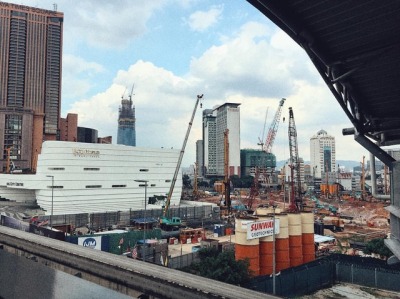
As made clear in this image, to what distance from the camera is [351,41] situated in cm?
1208

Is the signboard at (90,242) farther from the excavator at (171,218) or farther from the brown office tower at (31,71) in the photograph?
the brown office tower at (31,71)

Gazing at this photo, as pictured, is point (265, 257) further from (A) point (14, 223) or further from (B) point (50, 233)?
(A) point (14, 223)

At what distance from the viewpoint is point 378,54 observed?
12.1 m

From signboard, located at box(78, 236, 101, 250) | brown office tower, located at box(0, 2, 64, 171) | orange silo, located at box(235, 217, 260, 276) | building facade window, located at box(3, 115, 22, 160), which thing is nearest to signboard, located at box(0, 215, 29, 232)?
signboard, located at box(78, 236, 101, 250)

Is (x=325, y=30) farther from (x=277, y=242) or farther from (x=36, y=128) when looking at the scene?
(x=36, y=128)

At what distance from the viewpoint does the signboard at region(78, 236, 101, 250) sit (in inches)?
1532

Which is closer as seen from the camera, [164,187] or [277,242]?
[277,242]

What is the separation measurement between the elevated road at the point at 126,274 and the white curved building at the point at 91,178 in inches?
2438

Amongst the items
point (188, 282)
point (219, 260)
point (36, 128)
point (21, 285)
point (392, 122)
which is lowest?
point (21, 285)

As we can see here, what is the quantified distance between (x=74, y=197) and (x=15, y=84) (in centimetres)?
10211

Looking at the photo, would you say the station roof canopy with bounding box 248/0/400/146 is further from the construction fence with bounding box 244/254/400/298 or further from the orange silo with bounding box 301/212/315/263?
the orange silo with bounding box 301/212/315/263

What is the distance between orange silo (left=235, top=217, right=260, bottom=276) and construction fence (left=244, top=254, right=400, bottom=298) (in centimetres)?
371

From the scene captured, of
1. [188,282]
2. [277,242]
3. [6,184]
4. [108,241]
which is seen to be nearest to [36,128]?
[6,184]

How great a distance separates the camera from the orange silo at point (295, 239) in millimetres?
41812
